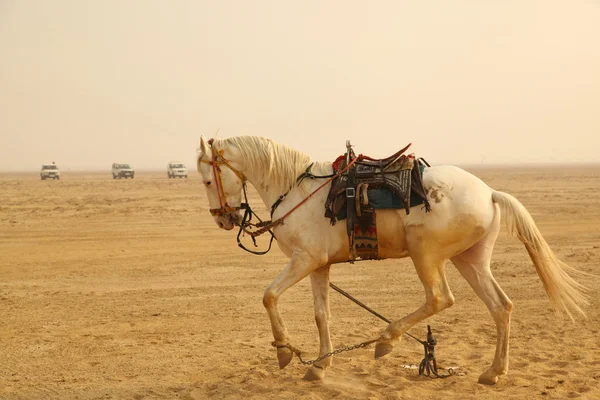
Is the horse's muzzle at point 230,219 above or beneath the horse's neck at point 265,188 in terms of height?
beneath

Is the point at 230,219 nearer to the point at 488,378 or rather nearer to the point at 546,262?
the point at 488,378

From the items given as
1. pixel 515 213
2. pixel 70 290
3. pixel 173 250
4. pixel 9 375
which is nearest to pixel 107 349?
pixel 9 375

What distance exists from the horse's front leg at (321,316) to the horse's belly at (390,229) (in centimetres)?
72

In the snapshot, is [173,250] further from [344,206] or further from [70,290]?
[344,206]

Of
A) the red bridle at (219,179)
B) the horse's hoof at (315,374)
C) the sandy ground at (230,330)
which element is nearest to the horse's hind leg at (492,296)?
the sandy ground at (230,330)

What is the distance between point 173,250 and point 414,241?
38.2ft

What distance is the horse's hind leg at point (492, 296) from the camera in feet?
22.2

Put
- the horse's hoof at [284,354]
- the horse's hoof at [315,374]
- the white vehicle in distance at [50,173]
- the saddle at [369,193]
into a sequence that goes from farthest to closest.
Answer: the white vehicle in distance at [50,173], the horse's hoof at [315,374], the horse's hoof at [284,354], the saddle at [369,193]

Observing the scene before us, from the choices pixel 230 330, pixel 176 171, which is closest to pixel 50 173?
pixel 176 171

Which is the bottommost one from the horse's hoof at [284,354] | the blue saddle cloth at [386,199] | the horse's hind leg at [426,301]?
the horse's hoof at [284,354]

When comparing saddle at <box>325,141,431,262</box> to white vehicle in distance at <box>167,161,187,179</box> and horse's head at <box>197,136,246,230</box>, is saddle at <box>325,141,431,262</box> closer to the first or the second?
horse's head at <box>197,136,246,230</box>

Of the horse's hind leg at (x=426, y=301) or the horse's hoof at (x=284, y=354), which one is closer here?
the horse's hind leg at (x=426, y=301)

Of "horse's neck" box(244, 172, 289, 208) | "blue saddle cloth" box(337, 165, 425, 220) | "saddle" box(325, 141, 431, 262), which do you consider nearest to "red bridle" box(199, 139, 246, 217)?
"horse's neck" box(244, 172, 289, 208)

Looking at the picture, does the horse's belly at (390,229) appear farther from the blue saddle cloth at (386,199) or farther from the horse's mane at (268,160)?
the horse's mane at (268,160)
